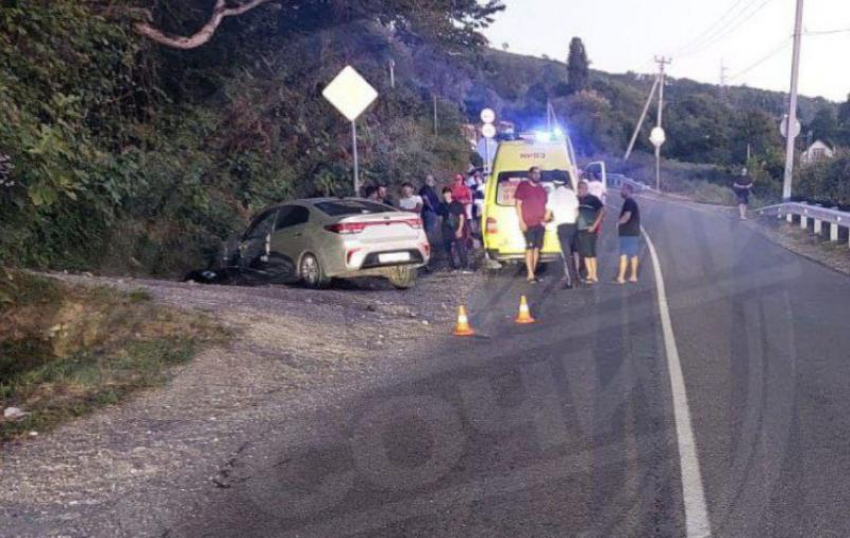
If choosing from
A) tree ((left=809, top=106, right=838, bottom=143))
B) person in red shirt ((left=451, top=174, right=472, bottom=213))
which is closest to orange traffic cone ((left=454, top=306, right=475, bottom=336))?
person in red shirt ((left=451, top=174, right=472, bottom=213))

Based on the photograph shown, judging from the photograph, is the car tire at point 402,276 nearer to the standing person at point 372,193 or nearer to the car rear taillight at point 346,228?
the car rear taillight at point 346,228

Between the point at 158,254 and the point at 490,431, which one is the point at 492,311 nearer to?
the point at 490,431

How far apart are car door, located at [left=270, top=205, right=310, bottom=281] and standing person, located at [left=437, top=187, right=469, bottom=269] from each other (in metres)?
3.38

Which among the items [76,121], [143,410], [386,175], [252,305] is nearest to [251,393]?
[143,410]

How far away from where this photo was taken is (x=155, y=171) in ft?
59.1

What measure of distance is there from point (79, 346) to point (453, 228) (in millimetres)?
9079

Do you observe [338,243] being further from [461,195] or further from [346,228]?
[461,195]

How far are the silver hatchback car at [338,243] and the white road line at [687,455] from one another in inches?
192

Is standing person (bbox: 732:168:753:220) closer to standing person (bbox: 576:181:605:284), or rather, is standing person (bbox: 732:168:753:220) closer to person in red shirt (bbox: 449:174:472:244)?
person in red shirt (bbox: 449:174:472:244)

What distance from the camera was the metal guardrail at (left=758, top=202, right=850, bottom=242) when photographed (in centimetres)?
1933

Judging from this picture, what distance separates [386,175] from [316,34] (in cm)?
499

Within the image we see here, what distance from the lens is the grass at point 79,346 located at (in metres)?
7.50

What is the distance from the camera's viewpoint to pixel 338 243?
13.7 metres

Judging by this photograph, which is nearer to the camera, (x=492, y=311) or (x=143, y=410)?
(x=143, y=410)
